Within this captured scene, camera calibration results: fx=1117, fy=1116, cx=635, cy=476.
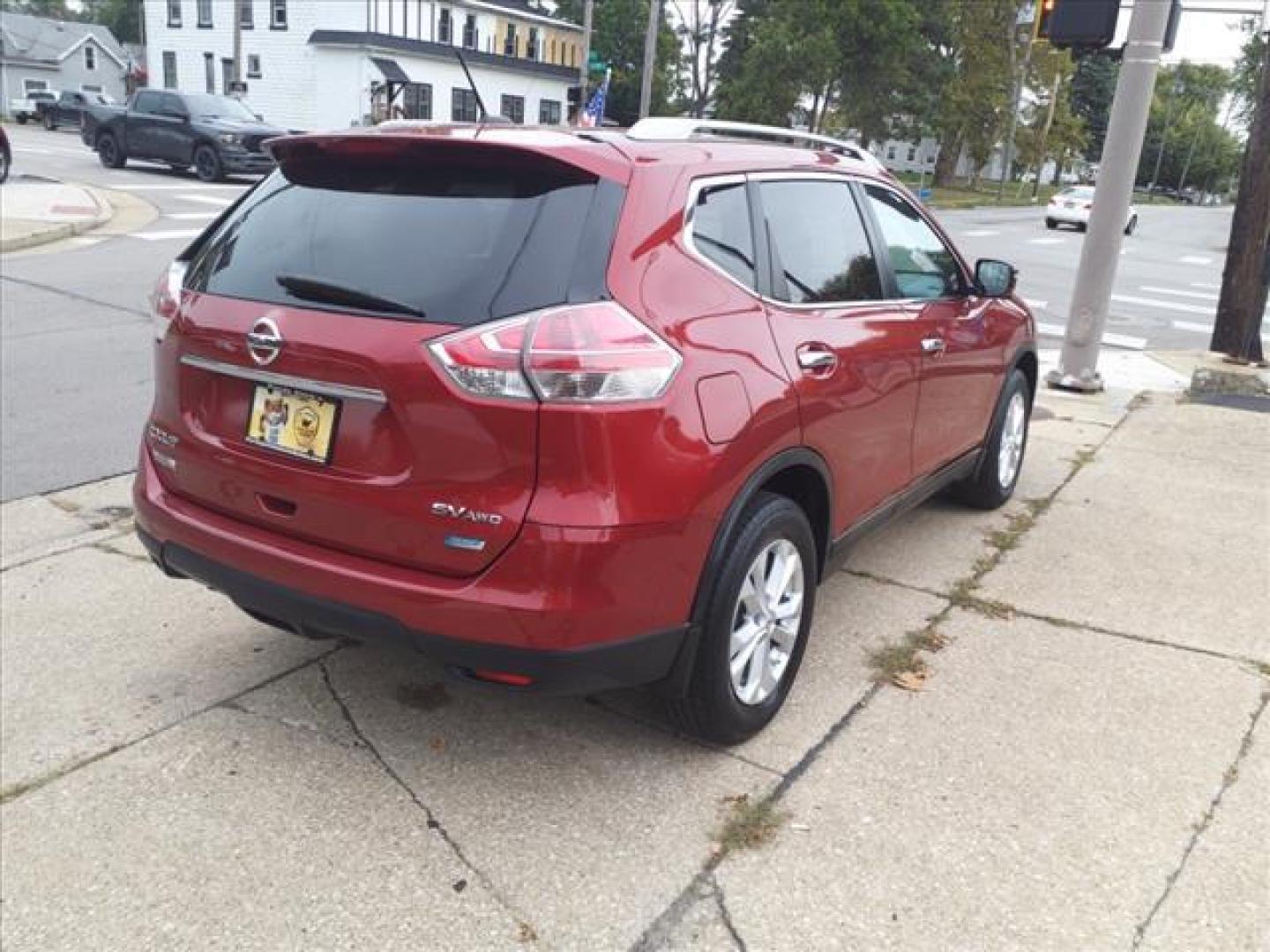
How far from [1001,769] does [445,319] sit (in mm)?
2044

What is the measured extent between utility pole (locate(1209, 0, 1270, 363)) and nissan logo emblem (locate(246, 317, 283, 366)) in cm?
956

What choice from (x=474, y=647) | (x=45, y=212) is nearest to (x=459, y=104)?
(x=45, y=212)

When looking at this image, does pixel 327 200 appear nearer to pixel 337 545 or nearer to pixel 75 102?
pixel 337 545

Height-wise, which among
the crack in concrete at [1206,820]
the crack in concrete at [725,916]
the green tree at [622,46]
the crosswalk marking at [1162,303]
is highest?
the green tree at [622,46]

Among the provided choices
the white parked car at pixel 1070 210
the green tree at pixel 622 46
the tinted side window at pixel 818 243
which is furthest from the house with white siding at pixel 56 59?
the tinted side window at pixel 818 243

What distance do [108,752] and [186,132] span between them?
22.7m

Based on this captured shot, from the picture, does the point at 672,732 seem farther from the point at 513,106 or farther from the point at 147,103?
the point at 513,106

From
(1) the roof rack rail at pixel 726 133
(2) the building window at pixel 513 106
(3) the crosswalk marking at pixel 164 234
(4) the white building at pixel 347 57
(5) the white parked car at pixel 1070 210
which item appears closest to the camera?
(1) the roof rack rail at pixel 726 133

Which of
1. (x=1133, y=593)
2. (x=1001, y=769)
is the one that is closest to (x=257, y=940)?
(x=1001, y=769)

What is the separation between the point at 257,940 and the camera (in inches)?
99.1

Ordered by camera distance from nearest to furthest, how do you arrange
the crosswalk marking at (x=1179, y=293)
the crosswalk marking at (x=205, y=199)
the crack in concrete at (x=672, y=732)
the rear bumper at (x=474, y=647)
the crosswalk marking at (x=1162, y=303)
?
1. the rear bumper at (x=474, y=647)
2. the crack in concrete at (x=672, y=732)
3. the crosswalk marking at (x=1162, y=303)
4. the crosswalk marking at (x=1179, y=293)
5. the crosswalk marking at (x=205, y=199)

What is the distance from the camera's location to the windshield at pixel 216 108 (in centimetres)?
2342

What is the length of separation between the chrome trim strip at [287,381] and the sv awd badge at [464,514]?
0.29 m

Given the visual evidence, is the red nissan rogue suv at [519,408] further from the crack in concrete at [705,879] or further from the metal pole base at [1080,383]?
the metal pole base at [1080,383]
